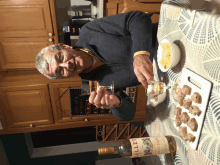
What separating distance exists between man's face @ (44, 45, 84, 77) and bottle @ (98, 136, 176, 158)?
466mm

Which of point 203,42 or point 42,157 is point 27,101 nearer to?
point 42,157

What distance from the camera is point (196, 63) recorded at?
0.61 m

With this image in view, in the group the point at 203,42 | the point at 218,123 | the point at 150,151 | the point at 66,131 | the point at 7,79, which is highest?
the point at 203,42

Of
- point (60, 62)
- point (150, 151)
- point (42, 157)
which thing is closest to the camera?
point (150, 151)

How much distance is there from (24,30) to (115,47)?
106 cm

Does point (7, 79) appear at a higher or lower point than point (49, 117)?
higher

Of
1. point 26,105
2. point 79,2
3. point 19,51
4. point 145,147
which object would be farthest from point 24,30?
point 145,147

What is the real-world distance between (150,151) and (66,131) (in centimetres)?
172

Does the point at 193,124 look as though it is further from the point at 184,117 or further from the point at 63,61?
the point at 63,61

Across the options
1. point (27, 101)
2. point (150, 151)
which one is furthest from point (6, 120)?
point (150, 151)

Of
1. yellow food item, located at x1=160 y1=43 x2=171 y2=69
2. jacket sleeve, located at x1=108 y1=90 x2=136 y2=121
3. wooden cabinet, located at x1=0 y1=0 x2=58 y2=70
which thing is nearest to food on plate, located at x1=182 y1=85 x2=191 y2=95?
yellow food item, located at x1=160 y1=43 x2=171 y2=69

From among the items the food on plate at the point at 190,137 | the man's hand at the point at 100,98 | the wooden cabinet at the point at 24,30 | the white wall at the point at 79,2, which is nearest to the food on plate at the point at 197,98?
the food on plate at the point at 190,137

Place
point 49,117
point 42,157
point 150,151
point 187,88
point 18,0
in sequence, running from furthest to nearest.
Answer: point 42,157 → point 49,117 → point 18,0 → point 150,151 → point 187,88

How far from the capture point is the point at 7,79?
5.35 ft
